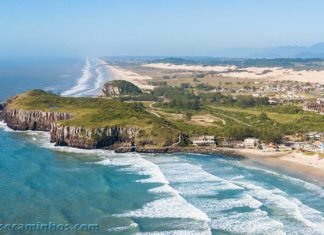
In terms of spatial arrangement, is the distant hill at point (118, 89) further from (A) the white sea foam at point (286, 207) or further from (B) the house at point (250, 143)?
(A) the white sea foam at point (286, 207)

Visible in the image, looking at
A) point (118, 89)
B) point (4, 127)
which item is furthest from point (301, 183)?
point (118, 89)

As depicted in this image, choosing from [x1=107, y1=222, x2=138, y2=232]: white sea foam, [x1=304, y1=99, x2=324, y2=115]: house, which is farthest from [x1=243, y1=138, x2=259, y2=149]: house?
[x1=304, y1=99, x2=324, y2=115]: house

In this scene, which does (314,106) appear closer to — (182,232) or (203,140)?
(203,140)

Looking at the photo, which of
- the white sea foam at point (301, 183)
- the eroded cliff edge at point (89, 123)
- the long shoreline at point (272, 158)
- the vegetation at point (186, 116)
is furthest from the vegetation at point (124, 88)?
the white sea foam at point (301, 183)

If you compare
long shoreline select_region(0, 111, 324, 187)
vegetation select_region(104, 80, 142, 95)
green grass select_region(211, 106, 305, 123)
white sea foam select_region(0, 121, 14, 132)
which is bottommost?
white sea foam select_region(0, 121, 14, 132)

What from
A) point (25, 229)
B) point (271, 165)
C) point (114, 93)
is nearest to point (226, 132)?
point (271, 165)

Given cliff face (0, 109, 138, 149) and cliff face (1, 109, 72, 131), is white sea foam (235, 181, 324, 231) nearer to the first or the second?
cliff face (0, 109, 138, 149)
